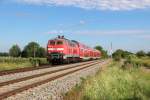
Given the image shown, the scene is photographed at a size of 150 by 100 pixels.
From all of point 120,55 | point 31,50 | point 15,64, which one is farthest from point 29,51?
point 15,64

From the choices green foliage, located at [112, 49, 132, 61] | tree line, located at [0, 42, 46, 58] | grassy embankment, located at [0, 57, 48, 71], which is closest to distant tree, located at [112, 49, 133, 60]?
green foliage, located at [112, 49, 132, 61]

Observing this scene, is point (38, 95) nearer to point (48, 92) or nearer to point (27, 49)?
point (48, 92)

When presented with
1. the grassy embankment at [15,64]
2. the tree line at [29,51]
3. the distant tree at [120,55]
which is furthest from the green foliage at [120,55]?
the grassy embankment at [15,64]

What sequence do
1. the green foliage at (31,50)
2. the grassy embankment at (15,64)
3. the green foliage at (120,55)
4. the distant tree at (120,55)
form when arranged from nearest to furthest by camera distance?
1. the grassy embankment at (15,64)
2. the green foliage at (120,55)
3. the distant tree at (120,55)
4. the green foliage at (31,50)

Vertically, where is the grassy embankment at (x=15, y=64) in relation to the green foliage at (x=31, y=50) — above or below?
below

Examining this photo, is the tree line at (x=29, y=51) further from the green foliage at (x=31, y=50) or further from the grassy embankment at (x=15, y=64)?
the grassy embankment at (x=15, y=64)

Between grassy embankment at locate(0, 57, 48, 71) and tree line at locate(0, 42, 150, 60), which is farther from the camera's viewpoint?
tree line at locate(0, 42, 150, 60)

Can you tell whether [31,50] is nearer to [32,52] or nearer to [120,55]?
[32,52]

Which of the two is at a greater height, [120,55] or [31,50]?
[31,50]

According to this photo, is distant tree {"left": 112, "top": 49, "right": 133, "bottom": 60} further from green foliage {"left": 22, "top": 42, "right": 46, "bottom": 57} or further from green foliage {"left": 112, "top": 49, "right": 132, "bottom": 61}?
green foliage {"left": 22, "top": 42, "right": 46, "bottom": 57}

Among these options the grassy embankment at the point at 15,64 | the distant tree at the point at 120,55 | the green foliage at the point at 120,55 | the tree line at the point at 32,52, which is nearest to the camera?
the grassy embankment at the point at 15,64

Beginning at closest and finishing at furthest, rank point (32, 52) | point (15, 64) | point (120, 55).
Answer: point (15, 64) → point (120, 55) → point (32, 52)

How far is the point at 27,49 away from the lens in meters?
159

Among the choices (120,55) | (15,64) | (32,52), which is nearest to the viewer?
(15,64)
